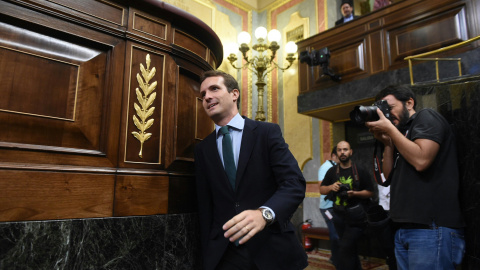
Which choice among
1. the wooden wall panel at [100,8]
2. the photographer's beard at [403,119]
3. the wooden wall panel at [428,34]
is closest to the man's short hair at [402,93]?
the photographer's beard at [403,119]

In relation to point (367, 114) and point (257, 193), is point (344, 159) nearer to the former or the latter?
point (367, 114)

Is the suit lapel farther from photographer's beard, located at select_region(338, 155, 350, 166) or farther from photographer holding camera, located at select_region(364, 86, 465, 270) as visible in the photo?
photographer's beard, located at select_region(338, 155, 350, 166)

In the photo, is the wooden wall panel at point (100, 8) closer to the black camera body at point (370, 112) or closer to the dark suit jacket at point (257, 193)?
the dark suit jacket at point (257, 193)

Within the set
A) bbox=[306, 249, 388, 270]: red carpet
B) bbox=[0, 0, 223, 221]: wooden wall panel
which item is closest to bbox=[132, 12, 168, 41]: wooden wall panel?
bbox=[0, 0, 223, 221]: wooden wall panel

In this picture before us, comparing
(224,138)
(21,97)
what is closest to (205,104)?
(224,138)

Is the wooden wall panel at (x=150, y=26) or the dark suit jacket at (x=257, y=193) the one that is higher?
the wooden wall panel at (x=150, y=26)

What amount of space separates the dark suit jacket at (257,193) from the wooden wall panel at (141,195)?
0.19 meters

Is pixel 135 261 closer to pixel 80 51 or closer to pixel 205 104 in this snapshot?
pixel 205 104

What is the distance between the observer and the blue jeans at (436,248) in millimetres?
1481

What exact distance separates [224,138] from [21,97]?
2.75ft

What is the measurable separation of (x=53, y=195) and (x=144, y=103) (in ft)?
1.78

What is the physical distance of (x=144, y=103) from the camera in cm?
152

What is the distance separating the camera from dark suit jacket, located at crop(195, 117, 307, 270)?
4.49 ft

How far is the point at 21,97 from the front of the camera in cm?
122
